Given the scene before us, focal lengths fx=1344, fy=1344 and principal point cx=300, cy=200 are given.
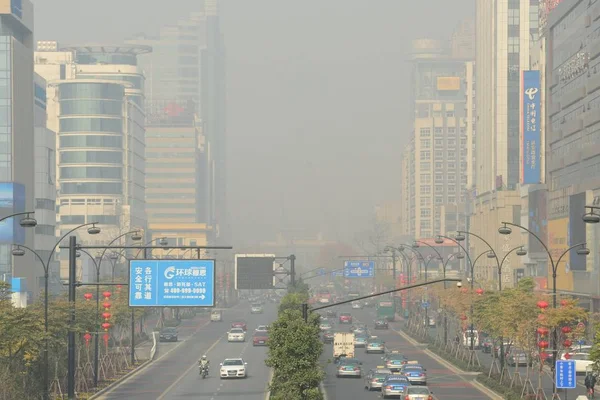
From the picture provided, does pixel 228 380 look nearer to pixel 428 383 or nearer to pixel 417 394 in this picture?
pixel 428 383

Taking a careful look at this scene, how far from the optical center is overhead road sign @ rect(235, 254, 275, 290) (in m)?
147

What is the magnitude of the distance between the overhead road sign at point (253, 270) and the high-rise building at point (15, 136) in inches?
1591

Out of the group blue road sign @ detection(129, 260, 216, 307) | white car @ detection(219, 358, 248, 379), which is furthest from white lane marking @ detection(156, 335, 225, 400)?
blue road sign @ detection(129, 260, 216, 307)

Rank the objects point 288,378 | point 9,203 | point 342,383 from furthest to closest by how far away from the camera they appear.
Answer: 1. point 9,203
2. point 342,383
3. point 288,378

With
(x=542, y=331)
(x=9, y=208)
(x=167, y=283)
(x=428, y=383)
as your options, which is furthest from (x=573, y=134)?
(x=167, y=283)

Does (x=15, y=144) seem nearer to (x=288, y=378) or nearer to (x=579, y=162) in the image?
(x=579, y=162)

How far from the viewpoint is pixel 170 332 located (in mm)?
143375

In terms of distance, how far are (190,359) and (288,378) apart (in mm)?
56705

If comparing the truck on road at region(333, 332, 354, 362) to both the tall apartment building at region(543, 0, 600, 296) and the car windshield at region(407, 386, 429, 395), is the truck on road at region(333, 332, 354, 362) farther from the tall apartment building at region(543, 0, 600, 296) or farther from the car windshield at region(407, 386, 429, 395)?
the tall apartment building at region(543, 0, 600, 296)

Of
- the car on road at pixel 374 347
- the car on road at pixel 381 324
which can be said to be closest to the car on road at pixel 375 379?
the car on road at pixel 374 347

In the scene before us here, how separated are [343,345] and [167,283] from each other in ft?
98.6

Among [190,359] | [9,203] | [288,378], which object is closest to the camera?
[288,378]

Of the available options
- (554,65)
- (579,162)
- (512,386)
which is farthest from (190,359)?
(554,65)

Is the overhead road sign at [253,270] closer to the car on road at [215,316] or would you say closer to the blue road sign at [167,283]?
the car on road at [215,316]
